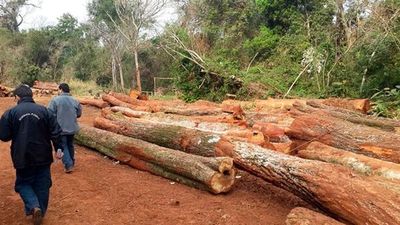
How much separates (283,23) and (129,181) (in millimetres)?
21640

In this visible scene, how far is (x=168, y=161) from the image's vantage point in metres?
6.60

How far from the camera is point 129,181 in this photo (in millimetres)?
6641

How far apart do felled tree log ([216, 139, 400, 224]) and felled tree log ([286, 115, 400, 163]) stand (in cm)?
139

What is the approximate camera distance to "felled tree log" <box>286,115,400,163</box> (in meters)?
6.13

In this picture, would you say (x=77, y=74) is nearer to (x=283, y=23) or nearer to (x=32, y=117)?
(x=283, y=23)

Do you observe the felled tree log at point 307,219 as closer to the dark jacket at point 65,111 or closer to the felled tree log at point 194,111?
the dark jacket at point 65,111

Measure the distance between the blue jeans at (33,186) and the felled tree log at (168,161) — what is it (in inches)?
83.6

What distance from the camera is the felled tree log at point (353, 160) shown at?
514 centimetres

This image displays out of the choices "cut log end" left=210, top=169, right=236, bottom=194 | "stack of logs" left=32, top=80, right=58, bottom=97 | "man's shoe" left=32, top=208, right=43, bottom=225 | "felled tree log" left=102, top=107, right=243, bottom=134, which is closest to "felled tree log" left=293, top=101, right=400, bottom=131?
"felled tree log" left=102, top=107, right=243, bottom=134

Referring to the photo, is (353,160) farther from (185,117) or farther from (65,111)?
(185,117)

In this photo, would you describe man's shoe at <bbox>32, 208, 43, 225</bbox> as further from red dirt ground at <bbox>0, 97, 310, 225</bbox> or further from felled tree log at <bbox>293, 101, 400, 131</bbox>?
felled tree log at <bbox>293, 101, 400, 131</bbox>

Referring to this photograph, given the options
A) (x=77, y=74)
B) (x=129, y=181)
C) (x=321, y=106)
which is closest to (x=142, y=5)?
(x=77, y=74)

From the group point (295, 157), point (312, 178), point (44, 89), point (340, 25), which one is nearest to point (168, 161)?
point (295, 157)

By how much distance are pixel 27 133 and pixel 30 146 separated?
16cm
